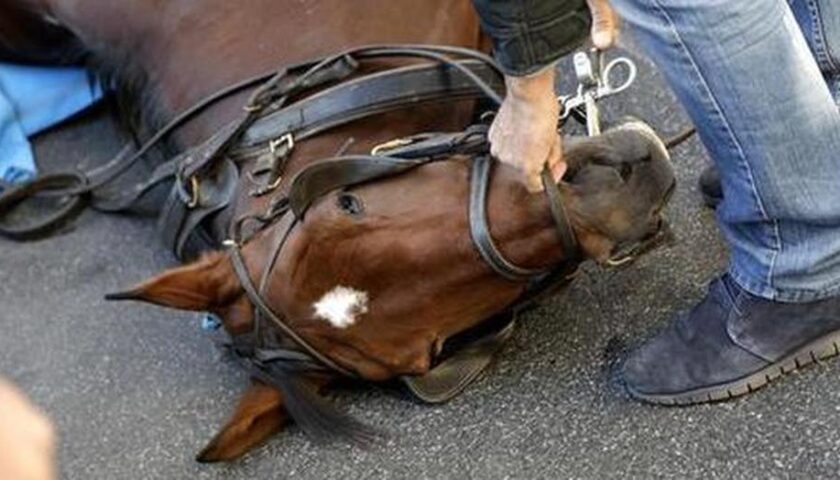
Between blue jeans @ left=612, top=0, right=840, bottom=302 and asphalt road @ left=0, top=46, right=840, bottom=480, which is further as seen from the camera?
asphalt road @ left=0, top=46, right=840, bottom=480

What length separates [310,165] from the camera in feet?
5.03

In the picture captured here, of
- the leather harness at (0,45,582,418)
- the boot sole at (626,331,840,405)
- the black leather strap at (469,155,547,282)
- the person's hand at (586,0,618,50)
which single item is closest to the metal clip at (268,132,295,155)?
the leather harness at (0,45,582,418)

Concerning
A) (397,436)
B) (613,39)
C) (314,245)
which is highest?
(613,39)

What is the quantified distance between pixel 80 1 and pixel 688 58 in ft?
3.20

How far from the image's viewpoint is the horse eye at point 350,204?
1.53 m

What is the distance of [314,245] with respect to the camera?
1.55m

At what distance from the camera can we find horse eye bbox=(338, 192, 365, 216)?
5.03 feet

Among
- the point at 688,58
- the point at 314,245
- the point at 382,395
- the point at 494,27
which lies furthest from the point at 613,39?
the point at 382,395

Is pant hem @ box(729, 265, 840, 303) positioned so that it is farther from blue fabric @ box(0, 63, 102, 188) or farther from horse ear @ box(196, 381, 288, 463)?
blue fabric @ box(0, 63, 102, 188)

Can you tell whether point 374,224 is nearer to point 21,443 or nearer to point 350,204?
point 350,204

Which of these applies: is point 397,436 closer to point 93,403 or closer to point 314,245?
point 314,245

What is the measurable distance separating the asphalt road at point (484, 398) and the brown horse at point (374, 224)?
0.31 ft

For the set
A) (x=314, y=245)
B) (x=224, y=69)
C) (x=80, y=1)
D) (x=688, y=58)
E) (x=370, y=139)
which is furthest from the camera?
(x=80, y=1)

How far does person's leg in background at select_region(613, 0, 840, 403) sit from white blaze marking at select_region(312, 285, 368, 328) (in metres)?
0.33
